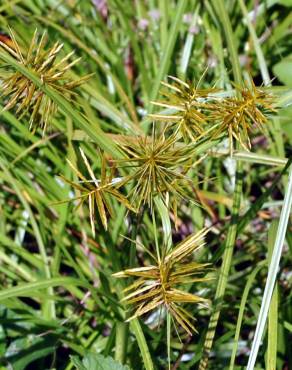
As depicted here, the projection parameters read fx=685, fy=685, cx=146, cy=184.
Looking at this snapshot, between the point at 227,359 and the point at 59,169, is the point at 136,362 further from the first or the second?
the point at 59,169

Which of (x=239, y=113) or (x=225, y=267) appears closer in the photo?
(x=239, y=113)

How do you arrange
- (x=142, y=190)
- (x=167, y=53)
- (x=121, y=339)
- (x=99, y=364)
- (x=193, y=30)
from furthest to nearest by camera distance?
(x=193, y=30)
(x=167, y=53)
(x=121, y=339)
(x=99, y=364)
(x=142, y=190)

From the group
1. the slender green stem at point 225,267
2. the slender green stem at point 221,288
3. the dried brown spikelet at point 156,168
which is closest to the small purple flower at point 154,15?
the slender green stem at point 225,267

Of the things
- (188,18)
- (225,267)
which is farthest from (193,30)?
(225,267)

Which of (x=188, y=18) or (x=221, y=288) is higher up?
(x=188, y=18)

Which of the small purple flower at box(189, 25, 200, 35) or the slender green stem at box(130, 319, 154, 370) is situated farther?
the small purple flower at box(189, 25, 200, 35)

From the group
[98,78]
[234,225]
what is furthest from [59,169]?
[234,225]

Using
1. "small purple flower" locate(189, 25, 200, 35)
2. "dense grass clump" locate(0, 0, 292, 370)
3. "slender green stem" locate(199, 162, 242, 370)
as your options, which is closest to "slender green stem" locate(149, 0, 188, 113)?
"dense grass clump" locate(0, 0, 292, 370)

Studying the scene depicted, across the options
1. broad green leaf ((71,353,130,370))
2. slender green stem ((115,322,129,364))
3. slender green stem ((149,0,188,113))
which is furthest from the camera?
slender green stem ((149,0,188,113))

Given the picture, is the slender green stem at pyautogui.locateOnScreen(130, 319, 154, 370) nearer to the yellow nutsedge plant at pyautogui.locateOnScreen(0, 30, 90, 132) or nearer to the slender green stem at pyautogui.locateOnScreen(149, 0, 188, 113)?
the yellow nutsedge plant at pyautogui.locateOnScreen(0, 30, 90, 132)

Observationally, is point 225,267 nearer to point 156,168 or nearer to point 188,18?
point 156,168

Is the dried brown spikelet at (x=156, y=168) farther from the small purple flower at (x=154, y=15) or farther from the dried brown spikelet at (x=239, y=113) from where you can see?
the small purple flower at (x=154, y=15)
